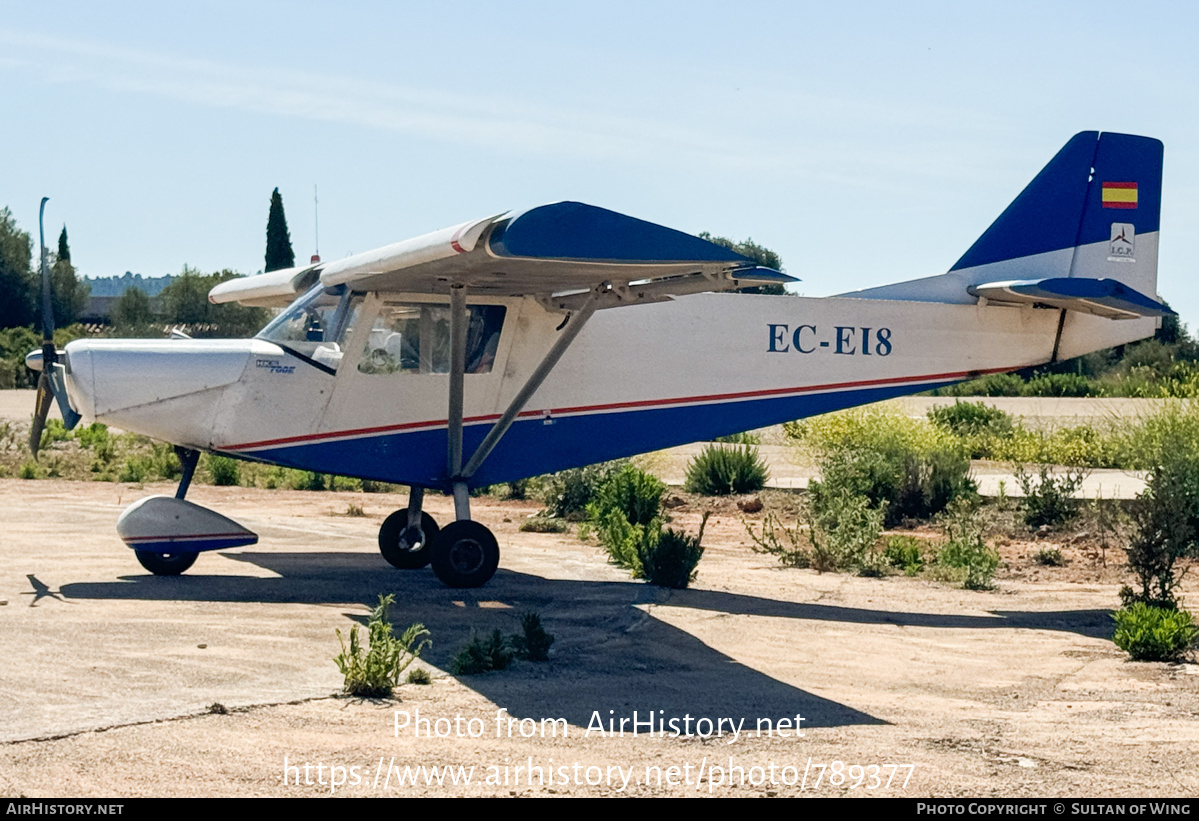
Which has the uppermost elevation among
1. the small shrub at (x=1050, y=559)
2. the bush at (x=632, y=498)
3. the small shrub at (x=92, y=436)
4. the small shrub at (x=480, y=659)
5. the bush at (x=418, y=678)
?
the small shrub at (x=92, y=436)

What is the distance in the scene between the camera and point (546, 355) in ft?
34.1

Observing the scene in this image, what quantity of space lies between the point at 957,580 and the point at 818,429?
8247 millimetres

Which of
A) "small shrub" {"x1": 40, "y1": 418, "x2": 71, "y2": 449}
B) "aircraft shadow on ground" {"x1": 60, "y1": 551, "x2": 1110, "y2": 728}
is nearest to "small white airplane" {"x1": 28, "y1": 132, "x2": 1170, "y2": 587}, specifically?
"aircraft shadow on ground" {"x1": 60, "y1": 551, "x2": 1110, "y2": 728}

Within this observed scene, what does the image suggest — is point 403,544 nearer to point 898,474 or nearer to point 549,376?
point 549,376

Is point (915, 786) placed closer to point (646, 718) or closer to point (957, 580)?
point (646, 718)

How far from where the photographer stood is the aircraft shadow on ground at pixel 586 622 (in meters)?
6.41

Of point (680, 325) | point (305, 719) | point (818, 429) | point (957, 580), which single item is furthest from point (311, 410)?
point (818, 429)

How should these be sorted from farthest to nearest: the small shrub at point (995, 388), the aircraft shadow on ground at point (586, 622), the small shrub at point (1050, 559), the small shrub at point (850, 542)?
the small shrub at point (995, 388)
the small shrub at point (1050, 559)
the small shrub at point (850, 542)
the aircraft shadow on ground at point (586, 622)

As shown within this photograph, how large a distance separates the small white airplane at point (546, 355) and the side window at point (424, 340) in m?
0.02

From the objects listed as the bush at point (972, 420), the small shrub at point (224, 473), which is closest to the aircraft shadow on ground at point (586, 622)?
the small shrub at point (224, 473)

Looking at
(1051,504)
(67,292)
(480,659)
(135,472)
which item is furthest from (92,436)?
(67,292)

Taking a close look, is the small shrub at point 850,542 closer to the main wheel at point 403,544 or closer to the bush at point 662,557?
the bush at point 662,557

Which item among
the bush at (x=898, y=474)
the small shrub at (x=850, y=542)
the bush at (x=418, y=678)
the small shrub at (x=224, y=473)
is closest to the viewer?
the bush at (x=418, y=678)

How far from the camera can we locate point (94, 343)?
9523 millimetres
